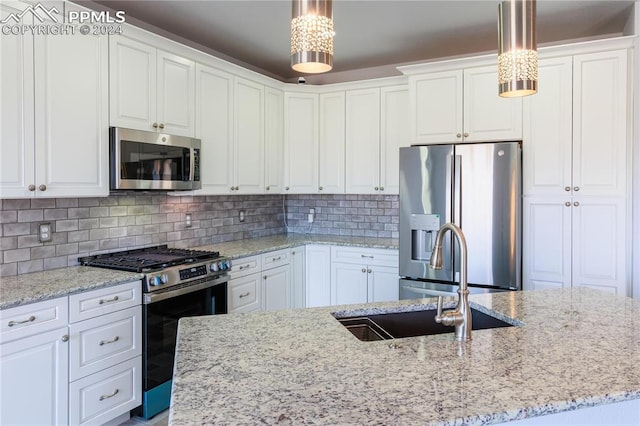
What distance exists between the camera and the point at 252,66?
15.0 ft

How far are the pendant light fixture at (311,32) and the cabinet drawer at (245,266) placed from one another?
227 centimetres

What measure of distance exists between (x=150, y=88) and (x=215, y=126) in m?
0.68

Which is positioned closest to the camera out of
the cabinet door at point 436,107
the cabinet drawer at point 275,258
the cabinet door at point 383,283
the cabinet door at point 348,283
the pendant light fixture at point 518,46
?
the pendant light fixture at point 518,46

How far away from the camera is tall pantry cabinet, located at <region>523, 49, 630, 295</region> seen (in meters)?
3.08

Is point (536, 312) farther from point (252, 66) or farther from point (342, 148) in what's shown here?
point (252, 66)

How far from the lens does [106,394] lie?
241cm

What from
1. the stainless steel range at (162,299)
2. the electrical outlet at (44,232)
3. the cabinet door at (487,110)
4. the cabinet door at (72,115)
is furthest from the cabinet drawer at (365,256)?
the electrical outlet at (44,232)

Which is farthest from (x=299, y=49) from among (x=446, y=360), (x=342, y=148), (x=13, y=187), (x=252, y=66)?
(x=252, y=66)

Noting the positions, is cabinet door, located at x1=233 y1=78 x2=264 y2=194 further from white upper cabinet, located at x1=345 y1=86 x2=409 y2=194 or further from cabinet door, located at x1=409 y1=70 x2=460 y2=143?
cabinet door, located at x1=409 y1=70 x2=460 y2=143

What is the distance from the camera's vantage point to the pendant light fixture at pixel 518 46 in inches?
Result: 61.6

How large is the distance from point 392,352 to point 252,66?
3.88 metres

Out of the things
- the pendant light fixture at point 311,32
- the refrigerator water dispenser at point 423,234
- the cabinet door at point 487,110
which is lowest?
the refrigerator water dispenser at point 423,234

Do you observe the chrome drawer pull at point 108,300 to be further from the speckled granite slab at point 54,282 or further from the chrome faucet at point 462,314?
the chrome faucet at point 462,314

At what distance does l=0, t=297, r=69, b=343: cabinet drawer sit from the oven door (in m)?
0.48
